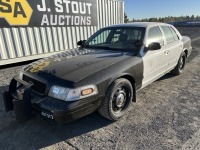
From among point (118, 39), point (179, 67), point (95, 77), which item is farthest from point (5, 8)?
point (179, 67)

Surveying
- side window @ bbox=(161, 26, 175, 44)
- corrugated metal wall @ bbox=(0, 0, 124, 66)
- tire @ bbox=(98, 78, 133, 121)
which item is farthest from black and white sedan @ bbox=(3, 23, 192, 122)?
corrugated metal wall @ bbox=(0, 0, 124, 66)

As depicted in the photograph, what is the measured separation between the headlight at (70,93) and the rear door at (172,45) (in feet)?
8.91

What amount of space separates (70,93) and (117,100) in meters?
0.98

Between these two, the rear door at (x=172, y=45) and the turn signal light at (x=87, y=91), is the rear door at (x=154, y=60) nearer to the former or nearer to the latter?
the rear door at (x=172, y=45)

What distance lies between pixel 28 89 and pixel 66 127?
0.93 m

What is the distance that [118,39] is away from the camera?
13.2ft

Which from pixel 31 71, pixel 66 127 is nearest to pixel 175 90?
pixel 66 127

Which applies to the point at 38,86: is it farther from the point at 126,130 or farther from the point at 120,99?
the point at 126,130

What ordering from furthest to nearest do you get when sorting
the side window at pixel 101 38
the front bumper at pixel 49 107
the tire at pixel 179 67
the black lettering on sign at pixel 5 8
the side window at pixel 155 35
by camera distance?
the black lettering on sign at pixel 5 8
the tire at pixel 179 67
the side window at pixel 101 38
the side window at pixel 155 35
the front bumper at pixel 49 107

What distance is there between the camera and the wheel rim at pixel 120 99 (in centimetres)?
308

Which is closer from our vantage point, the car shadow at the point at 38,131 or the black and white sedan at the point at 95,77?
the black and white sedan at the point at 95,77

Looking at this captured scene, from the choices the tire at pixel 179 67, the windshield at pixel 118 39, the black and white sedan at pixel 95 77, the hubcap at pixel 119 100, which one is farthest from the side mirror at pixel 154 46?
the tire at pixel 179 67

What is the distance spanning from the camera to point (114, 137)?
2770 millimetres

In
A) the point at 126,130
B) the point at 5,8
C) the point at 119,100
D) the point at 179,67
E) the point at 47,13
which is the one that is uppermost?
the point at 5,8
